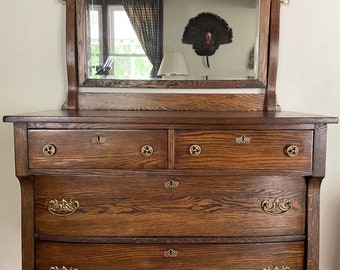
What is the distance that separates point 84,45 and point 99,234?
3.02 feet

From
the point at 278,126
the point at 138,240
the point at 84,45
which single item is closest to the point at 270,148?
the point at 278,126

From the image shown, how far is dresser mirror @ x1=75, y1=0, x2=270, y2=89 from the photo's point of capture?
1.93m

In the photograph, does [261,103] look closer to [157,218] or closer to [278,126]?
[278,126]

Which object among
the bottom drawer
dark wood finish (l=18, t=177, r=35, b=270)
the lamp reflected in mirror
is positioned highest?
the lamp reflected in mirror

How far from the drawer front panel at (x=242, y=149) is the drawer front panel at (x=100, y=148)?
0.08 meters

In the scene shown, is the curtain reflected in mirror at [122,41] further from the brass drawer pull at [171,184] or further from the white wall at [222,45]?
the brass drawer pull at [171,184]

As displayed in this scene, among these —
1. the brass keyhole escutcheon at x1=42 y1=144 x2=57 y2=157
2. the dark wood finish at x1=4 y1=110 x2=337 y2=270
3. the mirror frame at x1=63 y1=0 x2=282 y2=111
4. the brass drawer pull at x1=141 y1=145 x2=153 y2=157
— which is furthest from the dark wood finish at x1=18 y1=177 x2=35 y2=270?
the mirror frame at x1=63 y1=0 x2=282 y2=111

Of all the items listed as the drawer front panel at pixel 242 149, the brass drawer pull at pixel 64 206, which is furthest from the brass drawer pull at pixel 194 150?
the brass drawer pull at pixel 64 206

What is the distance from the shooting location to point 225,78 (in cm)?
195

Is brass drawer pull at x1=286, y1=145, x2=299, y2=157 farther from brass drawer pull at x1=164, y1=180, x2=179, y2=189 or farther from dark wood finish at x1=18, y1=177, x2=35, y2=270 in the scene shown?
dark wood finish at x1=18, y1=177, x2=35, y2=270

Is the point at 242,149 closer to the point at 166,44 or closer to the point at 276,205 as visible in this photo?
the point at 276,205

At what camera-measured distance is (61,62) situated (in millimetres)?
1992

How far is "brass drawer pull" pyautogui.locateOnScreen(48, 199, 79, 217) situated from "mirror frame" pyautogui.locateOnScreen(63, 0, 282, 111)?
579mm

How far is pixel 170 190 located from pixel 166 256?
0.83 feet
